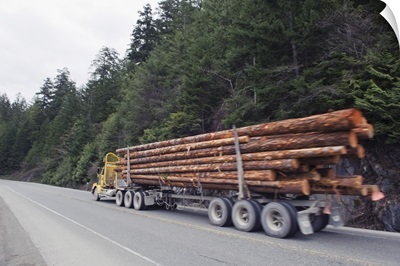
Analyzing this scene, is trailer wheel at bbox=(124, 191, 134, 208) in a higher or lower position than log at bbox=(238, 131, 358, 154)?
lower

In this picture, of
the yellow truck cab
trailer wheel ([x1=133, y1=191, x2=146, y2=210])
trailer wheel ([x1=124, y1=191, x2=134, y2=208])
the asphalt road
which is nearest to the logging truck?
the asphalt road

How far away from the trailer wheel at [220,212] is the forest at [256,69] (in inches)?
236

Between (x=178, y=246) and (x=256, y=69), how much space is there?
425 inches

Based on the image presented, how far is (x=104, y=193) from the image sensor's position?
19156 millimetres

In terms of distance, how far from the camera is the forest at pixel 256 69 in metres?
12.7

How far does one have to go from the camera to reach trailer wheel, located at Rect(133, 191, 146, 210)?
14494mm

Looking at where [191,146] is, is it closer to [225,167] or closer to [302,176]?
[225,167]

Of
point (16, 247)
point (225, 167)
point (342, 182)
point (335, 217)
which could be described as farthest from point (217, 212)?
point (16, 247)

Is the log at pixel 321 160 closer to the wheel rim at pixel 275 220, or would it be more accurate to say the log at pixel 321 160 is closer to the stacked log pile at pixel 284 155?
the stacked log pile at pixel 284 155

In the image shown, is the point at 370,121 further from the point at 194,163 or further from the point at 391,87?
the point at 194,163

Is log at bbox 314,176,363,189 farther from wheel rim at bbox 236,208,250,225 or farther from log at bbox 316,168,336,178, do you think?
wheel rim at bbox 236,208,250,225

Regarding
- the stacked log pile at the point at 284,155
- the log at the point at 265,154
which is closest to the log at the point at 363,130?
the stacked log pile at the point at 284,155

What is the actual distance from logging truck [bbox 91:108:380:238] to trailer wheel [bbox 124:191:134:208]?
332cm

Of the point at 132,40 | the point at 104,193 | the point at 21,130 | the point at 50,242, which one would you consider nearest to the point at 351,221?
the point at 50,242
